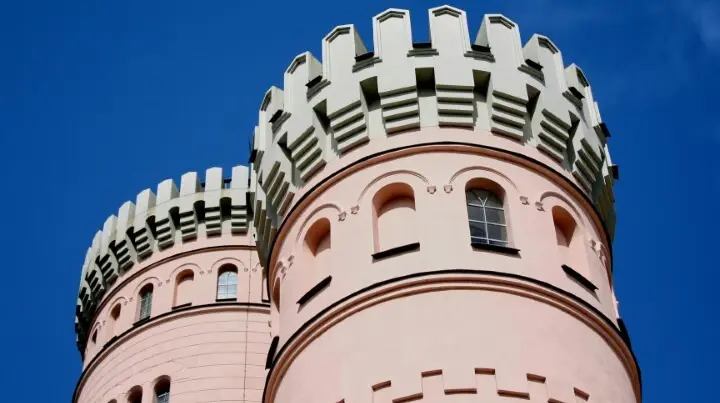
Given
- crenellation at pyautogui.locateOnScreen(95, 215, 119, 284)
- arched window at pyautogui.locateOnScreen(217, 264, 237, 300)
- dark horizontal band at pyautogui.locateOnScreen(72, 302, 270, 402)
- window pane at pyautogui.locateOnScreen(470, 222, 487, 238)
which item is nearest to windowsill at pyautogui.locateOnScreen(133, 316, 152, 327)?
dark horizontal band at pyautogui.locateOnScreen(72, 302, 270, 402)

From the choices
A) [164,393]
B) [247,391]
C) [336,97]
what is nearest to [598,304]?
[336,97]

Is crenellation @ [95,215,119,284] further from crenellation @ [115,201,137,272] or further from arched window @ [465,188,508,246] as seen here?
arched window @ [465,188,508,246]

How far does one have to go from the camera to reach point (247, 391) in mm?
34406

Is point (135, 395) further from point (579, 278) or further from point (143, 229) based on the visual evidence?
point (579, 278)

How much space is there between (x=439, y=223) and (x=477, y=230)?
881 millimetres

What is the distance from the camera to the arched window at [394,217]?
76.1 ft

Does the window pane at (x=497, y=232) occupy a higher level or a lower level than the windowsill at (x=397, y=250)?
higher

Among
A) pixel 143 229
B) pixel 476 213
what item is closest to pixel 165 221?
pixel 143 229

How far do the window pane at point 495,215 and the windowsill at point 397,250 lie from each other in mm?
1770

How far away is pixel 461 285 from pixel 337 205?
3396mm

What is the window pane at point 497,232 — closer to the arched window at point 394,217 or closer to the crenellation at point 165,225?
the arched window at point 394,217

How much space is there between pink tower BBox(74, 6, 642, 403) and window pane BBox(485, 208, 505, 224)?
51 millimetres

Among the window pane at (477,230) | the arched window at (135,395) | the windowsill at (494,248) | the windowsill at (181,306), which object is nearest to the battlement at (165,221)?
the windowsill at (181,306)

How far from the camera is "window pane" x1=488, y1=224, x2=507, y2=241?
23.3 metres
